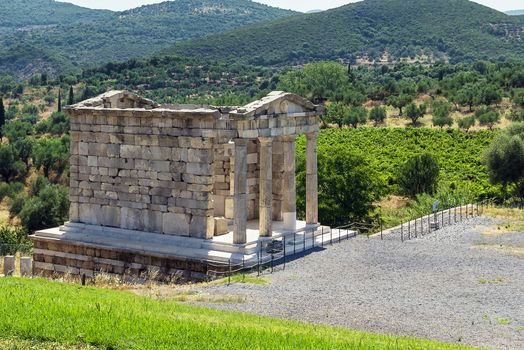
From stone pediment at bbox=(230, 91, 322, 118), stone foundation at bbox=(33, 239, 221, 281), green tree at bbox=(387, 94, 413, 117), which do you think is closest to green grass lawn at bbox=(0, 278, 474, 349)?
stone foundation at bbox=(33, 239, 221, 281)

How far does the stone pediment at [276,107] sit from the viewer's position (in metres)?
25.7

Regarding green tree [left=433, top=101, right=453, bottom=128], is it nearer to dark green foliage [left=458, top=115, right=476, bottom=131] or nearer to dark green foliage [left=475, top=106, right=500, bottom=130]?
dark green foliage [left=458, top=115, right=476, bottom=131]

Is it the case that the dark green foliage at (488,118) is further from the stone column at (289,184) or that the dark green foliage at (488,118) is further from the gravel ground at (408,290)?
the stone column at (289,184)

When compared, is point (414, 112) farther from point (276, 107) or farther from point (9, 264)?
point (9, 264)

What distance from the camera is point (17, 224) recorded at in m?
53.8

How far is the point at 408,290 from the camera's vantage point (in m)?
22.0

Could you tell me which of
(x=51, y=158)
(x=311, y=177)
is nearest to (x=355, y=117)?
(x=51, y=158)

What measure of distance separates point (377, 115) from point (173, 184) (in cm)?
5564

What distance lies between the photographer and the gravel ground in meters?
18.6

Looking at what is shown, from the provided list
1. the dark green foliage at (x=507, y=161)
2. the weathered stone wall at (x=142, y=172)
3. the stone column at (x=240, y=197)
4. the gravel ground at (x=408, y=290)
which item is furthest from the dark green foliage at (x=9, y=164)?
the stone column at (x=240, y=197)

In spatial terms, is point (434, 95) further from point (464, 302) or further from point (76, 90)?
point (464, 302)

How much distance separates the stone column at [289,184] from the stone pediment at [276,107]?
3.21ft

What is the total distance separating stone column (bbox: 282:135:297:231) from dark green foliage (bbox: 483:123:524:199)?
59.8 feet

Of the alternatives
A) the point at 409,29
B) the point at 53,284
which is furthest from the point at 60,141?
the point at 409,29
